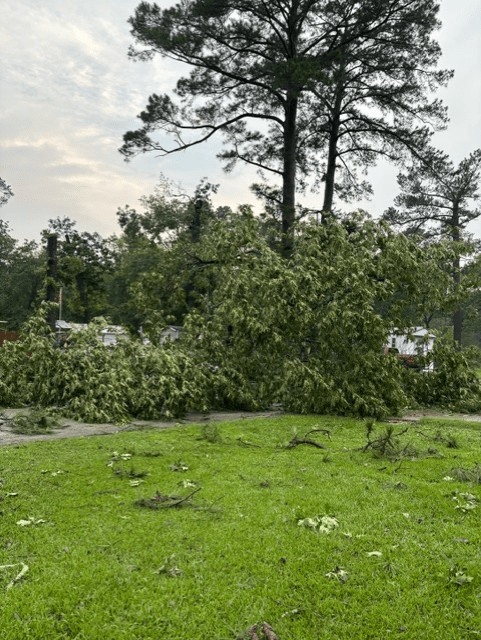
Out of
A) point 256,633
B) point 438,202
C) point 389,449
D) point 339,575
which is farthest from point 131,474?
point 438,202

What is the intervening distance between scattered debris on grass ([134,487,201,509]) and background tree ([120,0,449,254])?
9399 millimetres

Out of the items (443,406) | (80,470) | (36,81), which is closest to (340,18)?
(36,81)

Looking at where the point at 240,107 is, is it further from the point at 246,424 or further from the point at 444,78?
the point at 246,424

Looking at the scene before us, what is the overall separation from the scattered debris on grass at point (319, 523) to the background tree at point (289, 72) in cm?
968

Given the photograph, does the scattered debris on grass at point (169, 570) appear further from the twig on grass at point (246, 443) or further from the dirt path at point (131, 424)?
the dirt path at point (131, 424)

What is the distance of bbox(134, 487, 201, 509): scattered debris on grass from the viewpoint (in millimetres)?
4145

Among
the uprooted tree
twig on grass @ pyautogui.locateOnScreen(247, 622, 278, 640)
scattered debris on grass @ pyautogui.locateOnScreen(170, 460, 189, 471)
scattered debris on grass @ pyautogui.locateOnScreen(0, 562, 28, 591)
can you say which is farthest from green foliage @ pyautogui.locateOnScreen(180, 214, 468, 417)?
twig on grass @ pyautogui.locateOnScreen(247, 622, 278, 640)

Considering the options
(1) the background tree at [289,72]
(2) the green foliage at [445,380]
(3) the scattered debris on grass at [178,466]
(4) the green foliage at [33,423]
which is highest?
(1) the background tree at [289,72]

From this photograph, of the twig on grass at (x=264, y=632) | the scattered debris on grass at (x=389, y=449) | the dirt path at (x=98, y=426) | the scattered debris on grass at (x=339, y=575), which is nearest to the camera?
the twig on grass at (x=264, y=632)

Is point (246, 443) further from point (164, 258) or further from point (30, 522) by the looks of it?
point (164, 258)

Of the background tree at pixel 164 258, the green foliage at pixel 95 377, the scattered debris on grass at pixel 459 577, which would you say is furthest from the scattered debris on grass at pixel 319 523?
the background tree at pixel 164 258

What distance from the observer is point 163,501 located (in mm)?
4230

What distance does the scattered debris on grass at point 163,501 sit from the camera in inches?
163

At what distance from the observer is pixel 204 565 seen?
3174 millimetres
